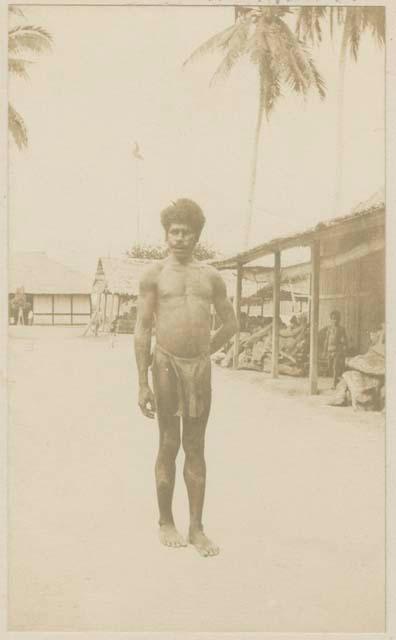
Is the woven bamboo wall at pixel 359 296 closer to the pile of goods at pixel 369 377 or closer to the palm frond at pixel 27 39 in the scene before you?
the pile of goods at pixel 369 377

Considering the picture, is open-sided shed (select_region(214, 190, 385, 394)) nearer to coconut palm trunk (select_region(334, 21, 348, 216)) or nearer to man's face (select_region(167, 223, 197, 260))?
coconut palm trunk (select_region(334, 21, 348, 216))

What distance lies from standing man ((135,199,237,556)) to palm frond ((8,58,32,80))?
0.87 m

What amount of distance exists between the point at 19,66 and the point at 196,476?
1.82 metres

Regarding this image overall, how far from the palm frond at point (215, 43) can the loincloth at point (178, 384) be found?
4.02 ft

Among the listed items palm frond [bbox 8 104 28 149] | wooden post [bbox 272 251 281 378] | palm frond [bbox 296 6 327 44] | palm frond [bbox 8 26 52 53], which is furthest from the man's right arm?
wooden post [bbox 272 251 281 378]

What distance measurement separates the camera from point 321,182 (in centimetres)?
302

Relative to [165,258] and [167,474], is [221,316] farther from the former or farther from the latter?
[167,474]

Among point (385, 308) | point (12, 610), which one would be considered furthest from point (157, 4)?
point (12, 610)

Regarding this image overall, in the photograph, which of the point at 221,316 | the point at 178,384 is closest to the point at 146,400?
the point at 178,384

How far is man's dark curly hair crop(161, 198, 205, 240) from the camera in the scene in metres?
2.79

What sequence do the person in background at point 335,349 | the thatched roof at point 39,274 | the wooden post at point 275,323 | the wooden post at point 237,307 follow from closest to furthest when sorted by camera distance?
the thatched roof at point 39,274 → the person in background at point 335,349 → the wooden post at point 237,307 → the wooden post at point 275,323

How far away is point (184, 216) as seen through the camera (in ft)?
9.16

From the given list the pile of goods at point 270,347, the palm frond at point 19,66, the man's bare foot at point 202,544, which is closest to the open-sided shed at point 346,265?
the pile of goods at point 270,347

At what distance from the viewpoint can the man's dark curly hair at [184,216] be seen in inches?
110
